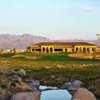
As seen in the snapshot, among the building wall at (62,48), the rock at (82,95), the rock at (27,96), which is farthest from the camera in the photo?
the building wall at (62,48)

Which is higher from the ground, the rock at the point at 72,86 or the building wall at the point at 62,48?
the rock at the point at 72,86

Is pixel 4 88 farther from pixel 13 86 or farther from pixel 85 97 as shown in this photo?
pixel 85 97

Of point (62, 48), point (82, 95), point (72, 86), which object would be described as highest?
point (82, 95)

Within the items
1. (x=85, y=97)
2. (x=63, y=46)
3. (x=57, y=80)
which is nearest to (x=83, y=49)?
(x=63, y=46)

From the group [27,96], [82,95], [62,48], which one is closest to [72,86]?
[82,95]

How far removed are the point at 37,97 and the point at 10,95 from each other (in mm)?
2638

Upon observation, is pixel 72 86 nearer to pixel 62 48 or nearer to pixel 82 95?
pixel 82 95

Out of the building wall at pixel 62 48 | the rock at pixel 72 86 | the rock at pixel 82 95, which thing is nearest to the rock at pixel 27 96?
the rock at pixel 82 95

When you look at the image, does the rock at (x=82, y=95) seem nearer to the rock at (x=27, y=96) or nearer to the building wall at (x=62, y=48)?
the rock at (x=27, y=96)

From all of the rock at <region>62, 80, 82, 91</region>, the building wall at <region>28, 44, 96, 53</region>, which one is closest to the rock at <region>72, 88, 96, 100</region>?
the rock at <region>62, 80, 82, 91</region>

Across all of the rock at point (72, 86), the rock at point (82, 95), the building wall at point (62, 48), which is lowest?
the building wall at point (62, 48)

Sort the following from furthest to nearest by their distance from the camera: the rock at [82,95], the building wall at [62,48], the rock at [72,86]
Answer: the building wall at [62,48], the rock at [72,86], the rock at [82,95]

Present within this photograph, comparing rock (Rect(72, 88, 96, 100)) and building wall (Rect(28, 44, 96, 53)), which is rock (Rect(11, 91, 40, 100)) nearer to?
rock (Rect(72, 88, 96, 100))

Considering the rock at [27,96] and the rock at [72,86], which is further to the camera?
the rock at [72,86]
